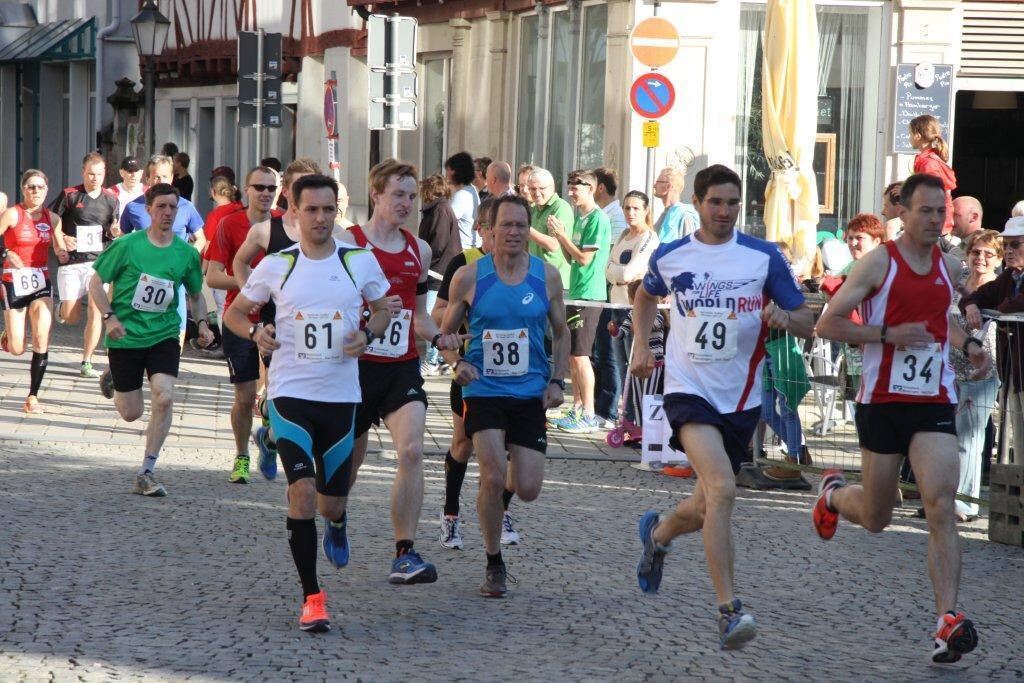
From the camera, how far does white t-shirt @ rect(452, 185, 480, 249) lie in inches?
674

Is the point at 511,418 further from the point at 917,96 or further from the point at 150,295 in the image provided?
the point at 917,96

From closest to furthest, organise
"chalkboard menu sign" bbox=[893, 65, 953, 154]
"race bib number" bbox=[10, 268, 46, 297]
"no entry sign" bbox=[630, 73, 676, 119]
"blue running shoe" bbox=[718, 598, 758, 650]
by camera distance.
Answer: "blue running shoe" bbox=[718, 598, 758, 650] < "race bib number" bbox=[10, 268, 46, 297] < "no entry sign" bbox=[630, 73, 676, 119] < "chalkboard menu sign" bbox=[893, 65, 953, 154]

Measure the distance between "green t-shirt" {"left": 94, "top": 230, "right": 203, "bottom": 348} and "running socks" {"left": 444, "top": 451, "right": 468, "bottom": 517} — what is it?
268 centimetres

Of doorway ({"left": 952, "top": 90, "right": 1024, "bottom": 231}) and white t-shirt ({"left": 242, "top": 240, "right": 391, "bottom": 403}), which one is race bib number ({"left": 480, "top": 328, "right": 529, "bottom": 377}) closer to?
white t-shirt ({"left": 242, "top": 240, "right": 391, "bottom": 403})

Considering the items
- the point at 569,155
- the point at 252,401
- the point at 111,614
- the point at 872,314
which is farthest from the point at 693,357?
the point at 569,155

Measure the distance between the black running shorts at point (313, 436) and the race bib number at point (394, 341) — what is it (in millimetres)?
851

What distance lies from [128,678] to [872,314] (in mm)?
3247

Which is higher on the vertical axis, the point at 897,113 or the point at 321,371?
the point at 897,113

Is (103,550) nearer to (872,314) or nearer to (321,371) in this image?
(321,371)

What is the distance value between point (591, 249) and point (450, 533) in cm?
540

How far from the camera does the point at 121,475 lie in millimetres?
11227

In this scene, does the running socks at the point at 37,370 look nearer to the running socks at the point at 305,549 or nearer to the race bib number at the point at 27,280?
the race bib number at the point at 27,280

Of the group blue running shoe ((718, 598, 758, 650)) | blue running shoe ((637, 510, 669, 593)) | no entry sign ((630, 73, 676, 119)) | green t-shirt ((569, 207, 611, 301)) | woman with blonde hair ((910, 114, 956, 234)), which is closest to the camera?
blue running shoe ((718, 598, 758, 650))

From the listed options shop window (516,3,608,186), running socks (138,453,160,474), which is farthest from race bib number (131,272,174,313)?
shop window (516,3,608,186)
